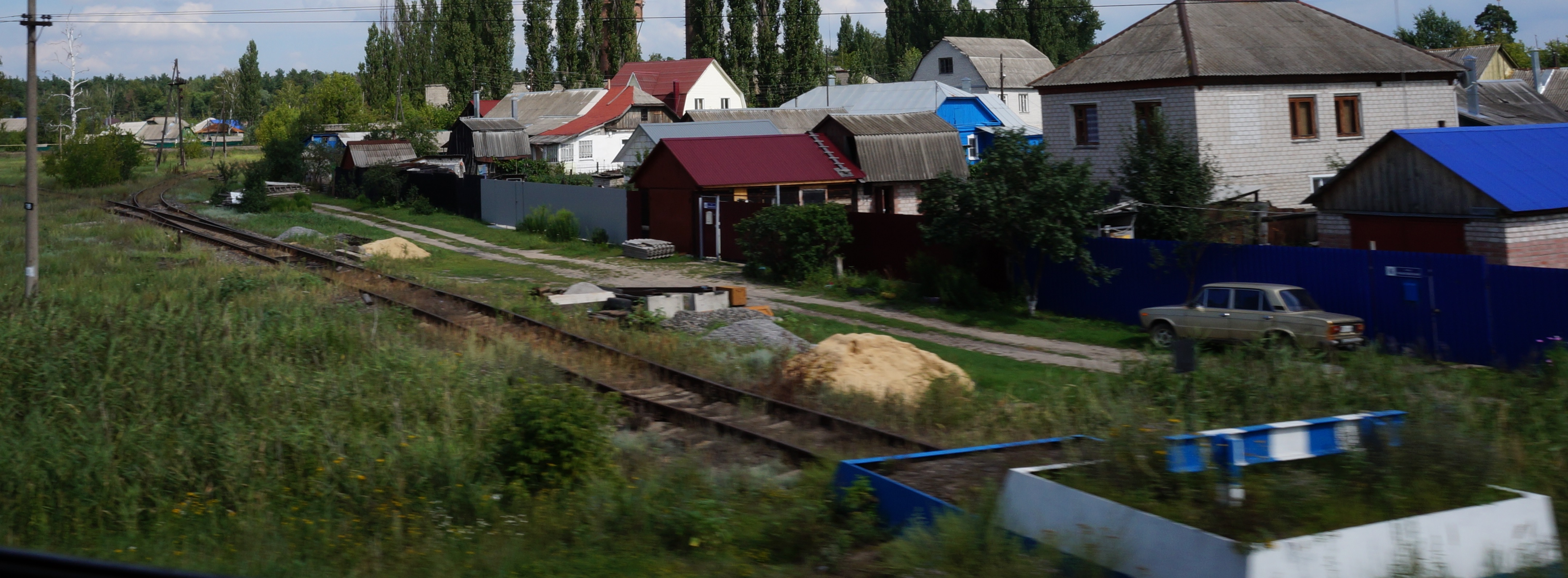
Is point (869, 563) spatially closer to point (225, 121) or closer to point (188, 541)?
point (188, 541)

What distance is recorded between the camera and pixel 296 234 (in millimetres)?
33812

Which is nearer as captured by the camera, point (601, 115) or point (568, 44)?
point (601, 115)

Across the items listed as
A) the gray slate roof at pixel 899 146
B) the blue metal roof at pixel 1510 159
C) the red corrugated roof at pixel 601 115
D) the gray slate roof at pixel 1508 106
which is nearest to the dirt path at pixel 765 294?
the blue metal roof at pixel 1510 159

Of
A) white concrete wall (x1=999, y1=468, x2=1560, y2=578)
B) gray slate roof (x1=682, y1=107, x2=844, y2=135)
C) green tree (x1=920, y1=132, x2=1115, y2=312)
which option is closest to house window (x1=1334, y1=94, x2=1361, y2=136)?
green tree (x1=920, y1=132, x2=1115, y2=312)

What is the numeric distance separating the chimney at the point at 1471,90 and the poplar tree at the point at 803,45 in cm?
4646

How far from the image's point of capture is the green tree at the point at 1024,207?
20.7m

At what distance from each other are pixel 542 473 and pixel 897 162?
26549 millimetres

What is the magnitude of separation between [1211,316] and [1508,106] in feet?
89.6

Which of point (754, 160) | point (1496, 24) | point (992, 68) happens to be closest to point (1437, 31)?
point (1496, 24)

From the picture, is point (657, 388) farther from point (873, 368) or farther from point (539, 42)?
point (539, 42)

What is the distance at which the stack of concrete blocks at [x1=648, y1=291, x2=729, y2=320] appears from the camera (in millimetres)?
19438

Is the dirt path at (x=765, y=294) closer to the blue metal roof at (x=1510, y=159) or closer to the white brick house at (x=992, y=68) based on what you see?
the blue metal roof at (x=1510, y=159)

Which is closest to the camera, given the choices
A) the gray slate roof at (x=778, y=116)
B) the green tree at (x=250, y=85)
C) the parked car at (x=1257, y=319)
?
the parked car at (x=1257, y=319)

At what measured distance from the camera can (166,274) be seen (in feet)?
70.6
